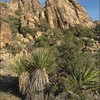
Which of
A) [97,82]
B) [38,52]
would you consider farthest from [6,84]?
[97,82]

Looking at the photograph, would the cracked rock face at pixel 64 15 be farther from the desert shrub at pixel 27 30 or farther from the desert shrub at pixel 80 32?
the desert shrub at pixel 27 30

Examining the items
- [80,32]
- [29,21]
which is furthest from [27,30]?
[80,32]

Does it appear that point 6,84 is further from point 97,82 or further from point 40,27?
point 40,27

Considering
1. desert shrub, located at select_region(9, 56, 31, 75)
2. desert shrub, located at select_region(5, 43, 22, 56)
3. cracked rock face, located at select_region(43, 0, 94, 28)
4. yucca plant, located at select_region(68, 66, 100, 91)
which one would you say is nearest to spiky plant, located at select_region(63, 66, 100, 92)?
yucca plant, located at select_region(68, 66, 100, 91)

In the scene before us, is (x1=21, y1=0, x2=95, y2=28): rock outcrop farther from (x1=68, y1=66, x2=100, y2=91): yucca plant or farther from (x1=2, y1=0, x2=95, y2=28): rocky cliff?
(x1=68, y1=66, x2=100, y2=91): yucca plant

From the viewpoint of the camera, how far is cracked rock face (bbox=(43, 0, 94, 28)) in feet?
115

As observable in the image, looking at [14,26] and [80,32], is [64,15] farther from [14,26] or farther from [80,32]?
[14,26]

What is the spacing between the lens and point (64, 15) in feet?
115

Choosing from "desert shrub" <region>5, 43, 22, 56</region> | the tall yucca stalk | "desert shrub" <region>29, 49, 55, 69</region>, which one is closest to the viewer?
the tall yucca stalk

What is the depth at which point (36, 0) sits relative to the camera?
70.2 meters

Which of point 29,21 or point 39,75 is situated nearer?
point 39,75

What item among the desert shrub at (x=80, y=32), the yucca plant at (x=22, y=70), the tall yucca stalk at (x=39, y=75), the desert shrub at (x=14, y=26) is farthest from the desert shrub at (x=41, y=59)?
the desert shrub at (x=80, y=32)

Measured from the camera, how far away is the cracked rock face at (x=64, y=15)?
3506 cm

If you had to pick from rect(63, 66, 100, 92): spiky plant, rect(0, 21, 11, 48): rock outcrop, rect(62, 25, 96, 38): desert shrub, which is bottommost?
rect(63, 66, 100, 92): spiky plant
